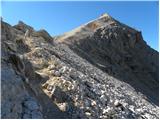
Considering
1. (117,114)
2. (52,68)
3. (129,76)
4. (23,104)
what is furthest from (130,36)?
(23,104)

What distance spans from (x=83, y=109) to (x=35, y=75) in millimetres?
3721

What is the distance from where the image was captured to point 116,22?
68.8 meters

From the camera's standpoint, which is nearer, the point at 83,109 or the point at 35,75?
the point at 83,109

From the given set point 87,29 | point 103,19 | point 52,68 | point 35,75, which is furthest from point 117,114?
point 103,19

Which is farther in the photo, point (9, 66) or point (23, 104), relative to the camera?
point (9, 66)

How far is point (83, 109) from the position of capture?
1680 centimetres

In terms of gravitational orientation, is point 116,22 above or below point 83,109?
above

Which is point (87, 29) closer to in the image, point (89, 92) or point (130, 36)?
point (130, 36)

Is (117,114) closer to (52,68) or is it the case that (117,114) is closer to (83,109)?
(83,109)

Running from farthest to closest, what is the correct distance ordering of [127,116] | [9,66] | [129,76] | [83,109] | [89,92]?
1. [129,76]
2. [89,92]
3. [127,116]
4. [83,109]
5. [9,66]

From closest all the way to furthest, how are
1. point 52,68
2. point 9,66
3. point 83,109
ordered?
point 9,66 < point 83,109 < point 52,68

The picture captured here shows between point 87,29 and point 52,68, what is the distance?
44082 mm

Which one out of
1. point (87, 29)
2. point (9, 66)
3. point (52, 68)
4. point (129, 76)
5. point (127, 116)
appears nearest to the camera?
point (9, 66)

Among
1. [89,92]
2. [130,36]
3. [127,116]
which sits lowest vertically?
[127,116]
